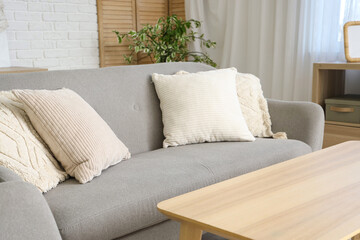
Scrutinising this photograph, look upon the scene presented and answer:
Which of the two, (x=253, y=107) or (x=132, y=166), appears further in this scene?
(x=253, y=107)

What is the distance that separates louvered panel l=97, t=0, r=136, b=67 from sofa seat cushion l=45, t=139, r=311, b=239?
2419 mm

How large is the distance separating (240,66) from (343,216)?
121 inches

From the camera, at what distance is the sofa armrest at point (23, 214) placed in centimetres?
104

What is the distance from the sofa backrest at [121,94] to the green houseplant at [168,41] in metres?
1.72

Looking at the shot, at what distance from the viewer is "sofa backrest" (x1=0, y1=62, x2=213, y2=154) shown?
1965 millimetres

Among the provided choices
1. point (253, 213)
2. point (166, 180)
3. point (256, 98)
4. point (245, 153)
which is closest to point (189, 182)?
point (166, 180)

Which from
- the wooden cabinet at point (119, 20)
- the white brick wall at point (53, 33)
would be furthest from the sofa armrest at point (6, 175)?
the wooden cabinet at point (119, 20)

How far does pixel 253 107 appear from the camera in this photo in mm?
2434

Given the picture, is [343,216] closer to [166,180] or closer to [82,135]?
[166,180]

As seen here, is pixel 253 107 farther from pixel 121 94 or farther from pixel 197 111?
pixel 121 94

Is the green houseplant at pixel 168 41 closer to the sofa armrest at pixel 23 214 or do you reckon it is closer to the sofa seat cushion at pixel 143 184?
the sofa seat cushion at pixel 143 184

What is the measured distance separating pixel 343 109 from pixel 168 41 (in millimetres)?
1857

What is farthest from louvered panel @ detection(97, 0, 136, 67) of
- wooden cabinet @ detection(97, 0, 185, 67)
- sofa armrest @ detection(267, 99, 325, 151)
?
sofa armrest @ detection(267, 99, 325, 151)

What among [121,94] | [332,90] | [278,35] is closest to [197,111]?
[121,94]
